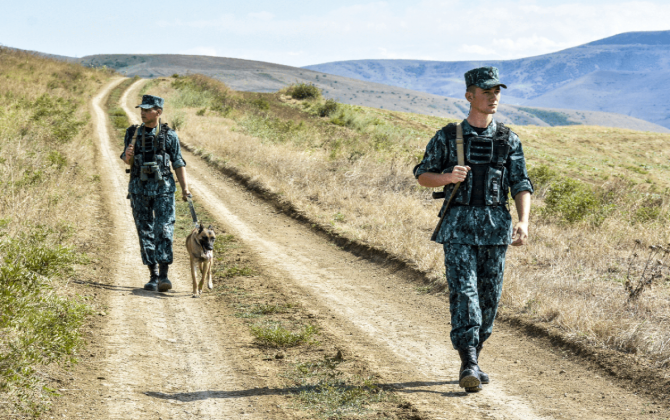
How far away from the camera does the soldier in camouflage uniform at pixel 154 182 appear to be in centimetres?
605

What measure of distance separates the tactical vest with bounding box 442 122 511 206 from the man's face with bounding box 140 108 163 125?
3693 millimetres

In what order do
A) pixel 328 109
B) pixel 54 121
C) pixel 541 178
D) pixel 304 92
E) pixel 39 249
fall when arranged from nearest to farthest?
pixel 39 249, pixel 541 178, pixel 54 121, pixel 328 109, pixel 304 92

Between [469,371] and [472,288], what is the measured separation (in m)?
0.57

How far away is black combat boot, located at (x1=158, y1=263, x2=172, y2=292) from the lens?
251 inches

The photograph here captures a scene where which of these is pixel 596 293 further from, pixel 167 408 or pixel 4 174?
pixel 4 174

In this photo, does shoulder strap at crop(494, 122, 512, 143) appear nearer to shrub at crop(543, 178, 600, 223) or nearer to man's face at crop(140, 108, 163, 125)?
man's face at crop(140, 108, 163, 125)

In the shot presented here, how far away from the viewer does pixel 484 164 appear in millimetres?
3693

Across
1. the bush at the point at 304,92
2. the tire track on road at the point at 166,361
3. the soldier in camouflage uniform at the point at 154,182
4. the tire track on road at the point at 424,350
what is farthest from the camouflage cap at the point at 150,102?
the bush at the point at 304,92

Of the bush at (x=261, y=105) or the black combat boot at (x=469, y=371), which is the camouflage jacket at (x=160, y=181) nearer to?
the black combat boot at (x=469, y=371)

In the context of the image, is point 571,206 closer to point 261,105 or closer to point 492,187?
point 492,187

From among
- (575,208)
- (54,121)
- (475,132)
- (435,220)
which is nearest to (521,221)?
(475,132)

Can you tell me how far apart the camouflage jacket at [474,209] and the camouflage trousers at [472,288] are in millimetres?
72

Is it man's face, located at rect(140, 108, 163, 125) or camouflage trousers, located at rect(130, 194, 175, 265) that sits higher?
man's face, located at rect(140, 108, 163, 125)

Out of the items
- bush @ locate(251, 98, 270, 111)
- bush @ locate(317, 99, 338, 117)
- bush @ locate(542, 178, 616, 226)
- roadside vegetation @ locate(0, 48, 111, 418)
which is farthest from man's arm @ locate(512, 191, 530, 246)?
bush @ locate(317, 99, 338, 117)
